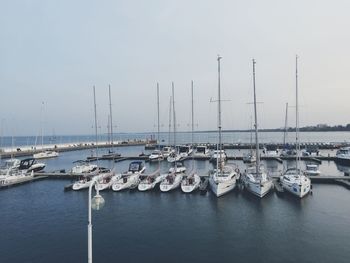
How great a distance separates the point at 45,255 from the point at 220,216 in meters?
15.1

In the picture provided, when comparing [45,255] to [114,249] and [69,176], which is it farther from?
[69,176]

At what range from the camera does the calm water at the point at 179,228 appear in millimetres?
20141

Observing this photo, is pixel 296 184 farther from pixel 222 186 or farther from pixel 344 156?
pixel 344 156

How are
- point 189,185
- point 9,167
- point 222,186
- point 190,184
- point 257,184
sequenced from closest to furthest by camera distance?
point 257,184 < point 222,186 < point 189,185 < point 190,184 < point 9,167

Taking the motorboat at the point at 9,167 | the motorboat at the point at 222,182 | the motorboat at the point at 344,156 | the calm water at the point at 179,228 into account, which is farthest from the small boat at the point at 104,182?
the motorboat at the point at 344,156

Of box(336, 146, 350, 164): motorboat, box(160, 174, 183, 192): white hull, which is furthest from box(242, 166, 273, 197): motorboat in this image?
box(336, 146, 350, 164): motorboat

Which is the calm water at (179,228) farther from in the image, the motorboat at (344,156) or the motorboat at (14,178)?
the motorboat at (344,156)

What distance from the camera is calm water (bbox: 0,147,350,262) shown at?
2014 centimetres

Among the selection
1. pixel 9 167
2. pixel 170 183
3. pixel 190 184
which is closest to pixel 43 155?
pixel 9 167

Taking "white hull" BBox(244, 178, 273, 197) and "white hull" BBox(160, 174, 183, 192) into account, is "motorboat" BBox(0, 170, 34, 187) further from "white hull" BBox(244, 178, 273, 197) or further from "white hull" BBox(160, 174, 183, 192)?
"white hull" BBox(244, 178, 273, 197)

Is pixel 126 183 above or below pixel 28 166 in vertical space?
below

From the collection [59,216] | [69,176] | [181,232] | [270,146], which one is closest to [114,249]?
[181,232]

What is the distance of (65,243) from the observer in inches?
878

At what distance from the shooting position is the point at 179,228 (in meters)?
25.3
